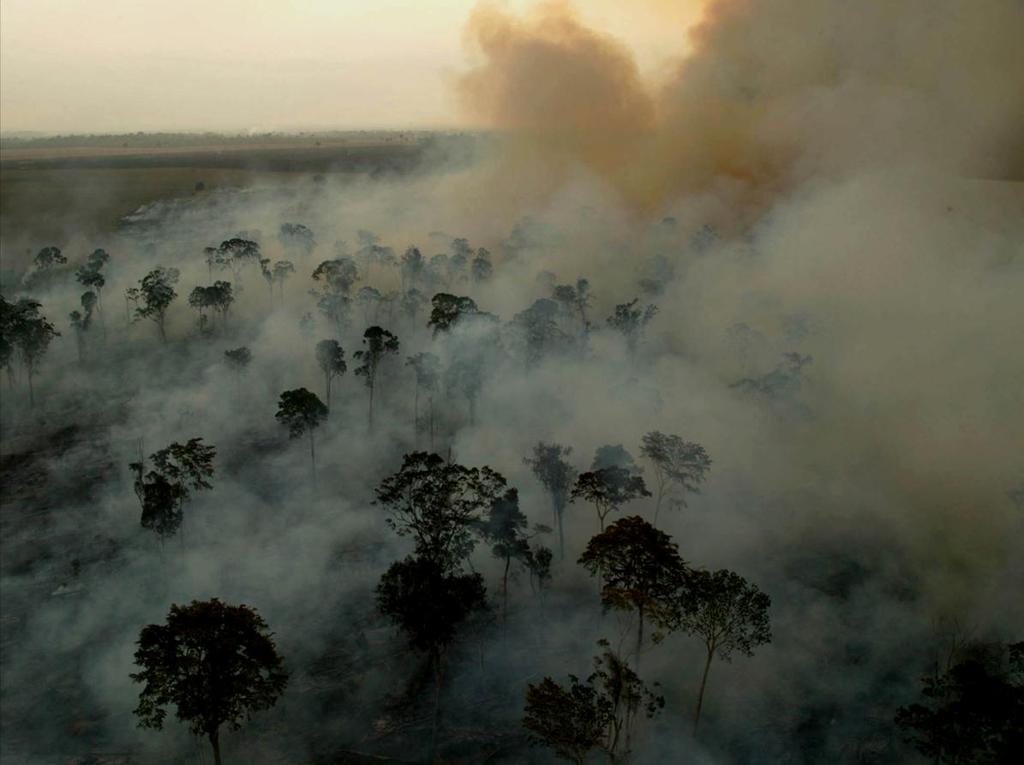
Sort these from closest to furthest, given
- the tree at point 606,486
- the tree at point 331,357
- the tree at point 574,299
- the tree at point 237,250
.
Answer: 1. the tree at point 606,486
2. the tree at point 331,357
3. the tree at point 574,299
4. the tree at point 237,250

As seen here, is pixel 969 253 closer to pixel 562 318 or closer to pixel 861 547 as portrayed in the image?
pixel 562 318

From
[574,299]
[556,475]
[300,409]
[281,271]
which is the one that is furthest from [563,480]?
[281,271]

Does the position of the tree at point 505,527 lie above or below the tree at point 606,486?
below

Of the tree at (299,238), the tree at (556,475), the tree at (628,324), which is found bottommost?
the tree at (556,475)

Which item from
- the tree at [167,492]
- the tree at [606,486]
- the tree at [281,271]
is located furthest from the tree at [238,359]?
the tree at [606,486]

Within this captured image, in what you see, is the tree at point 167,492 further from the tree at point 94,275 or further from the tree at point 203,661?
the tree at point 94,275

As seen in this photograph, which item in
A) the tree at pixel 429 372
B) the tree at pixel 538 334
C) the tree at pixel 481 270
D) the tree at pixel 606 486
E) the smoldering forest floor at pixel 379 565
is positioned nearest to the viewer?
the smoldering forest floor at pixel 379 565
